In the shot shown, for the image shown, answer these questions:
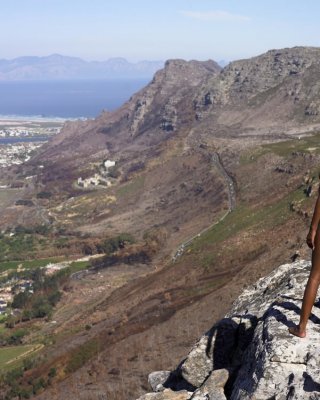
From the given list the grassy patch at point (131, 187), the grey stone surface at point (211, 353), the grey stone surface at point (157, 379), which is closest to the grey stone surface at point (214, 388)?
the grey stone surface at point (211, 353)

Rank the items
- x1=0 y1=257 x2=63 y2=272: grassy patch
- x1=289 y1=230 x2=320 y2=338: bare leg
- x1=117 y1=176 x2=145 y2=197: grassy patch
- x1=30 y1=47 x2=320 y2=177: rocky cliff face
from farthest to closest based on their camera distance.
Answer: x1=30 y1=47 x2=320 y2=177: rocky cliff face → x1=117 y1=176 x2=145 y2=197: grassy patch → x1=0 y1=257 x2=63 y2=272: grassy patch → x1=289 y1=230 x2=320 y2=338: bare leg

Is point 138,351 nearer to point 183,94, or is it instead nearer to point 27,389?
point 27,389

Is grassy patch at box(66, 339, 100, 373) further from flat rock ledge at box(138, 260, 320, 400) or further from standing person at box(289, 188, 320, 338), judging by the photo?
standing person at box(289, 188, 320, 338)

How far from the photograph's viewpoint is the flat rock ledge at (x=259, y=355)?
7.80 metres

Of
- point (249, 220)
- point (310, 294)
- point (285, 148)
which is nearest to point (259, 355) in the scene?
point (310, 294)

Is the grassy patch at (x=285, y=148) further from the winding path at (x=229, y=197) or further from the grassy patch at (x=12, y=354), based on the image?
the grassy patch at (x=12, y=354)

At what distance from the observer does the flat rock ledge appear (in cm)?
780

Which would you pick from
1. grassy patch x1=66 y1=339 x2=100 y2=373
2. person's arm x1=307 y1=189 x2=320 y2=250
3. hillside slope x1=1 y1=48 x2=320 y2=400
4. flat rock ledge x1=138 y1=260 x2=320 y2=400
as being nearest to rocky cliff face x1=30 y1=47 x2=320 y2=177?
hillside slope x1=1 y1=48 x2=320 y2=400

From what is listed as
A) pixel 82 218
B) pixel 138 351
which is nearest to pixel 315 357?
pixel 138 351

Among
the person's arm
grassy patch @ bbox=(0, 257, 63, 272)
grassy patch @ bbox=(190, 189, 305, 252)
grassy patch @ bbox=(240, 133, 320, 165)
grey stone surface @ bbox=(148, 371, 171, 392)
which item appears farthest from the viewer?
grassy patch @ bbox=(240, 133, 320, 165)

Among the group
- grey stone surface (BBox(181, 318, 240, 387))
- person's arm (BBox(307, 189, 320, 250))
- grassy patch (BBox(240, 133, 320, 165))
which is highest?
person's arm (BBox(307, 189, 320, 250))

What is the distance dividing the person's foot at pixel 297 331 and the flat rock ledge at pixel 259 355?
0.08 m

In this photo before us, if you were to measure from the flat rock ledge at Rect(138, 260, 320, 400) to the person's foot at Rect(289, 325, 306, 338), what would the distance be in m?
0.08

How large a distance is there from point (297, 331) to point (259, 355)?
68 centimetres
